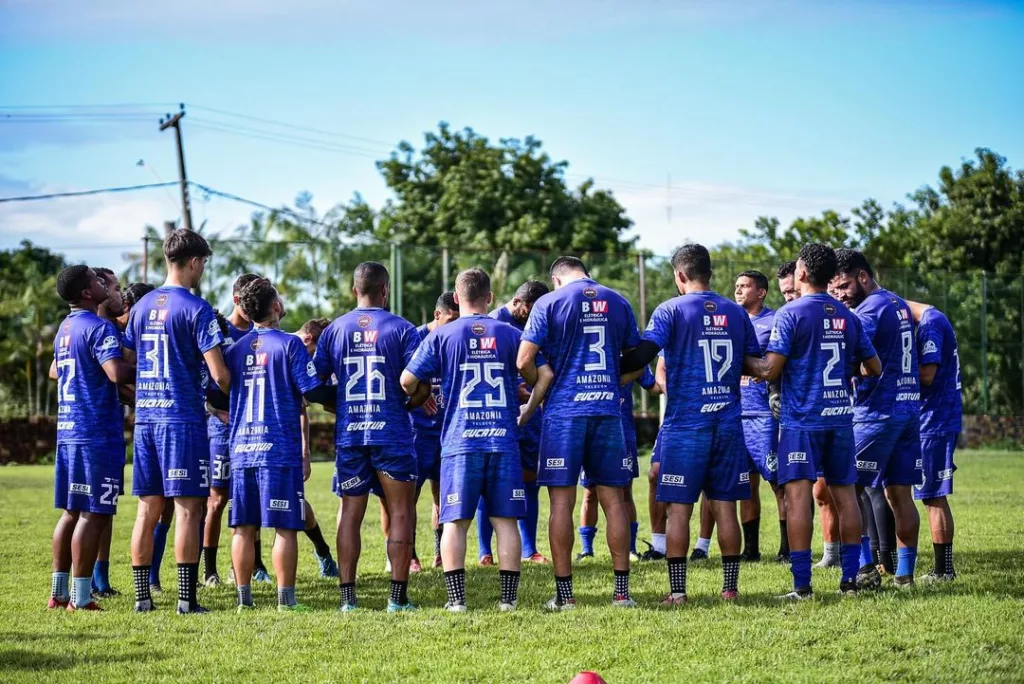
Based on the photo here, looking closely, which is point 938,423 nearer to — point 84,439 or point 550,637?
point 550,637

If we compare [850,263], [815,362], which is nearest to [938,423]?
[850,263]

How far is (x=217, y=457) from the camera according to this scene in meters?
10.2

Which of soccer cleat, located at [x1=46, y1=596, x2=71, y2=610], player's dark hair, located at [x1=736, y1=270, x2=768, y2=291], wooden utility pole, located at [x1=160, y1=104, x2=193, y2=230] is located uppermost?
wooden utility pole, located at [x1=160, y1=104, x2=193, y2=230]

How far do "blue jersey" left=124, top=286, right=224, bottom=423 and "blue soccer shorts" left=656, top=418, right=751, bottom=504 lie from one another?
3.46 metres

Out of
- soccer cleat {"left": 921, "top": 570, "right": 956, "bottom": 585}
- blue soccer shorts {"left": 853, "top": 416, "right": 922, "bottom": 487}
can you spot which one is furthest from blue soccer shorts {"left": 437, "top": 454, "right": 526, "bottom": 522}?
soccer cleat {"left": 921, "top": 570, "right": 956, "bottom": 585}

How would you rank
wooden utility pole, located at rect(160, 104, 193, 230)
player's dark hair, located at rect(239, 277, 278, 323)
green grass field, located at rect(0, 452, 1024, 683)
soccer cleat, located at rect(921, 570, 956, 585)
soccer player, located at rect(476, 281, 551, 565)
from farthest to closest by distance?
1. wooden utility pole, located at rect(160, 104, 193, 230)
2. soccer player, located at rect(476, 281, 551, 565)
3. soccer cleat, located at rect(921, 570, 956, 585)
4. player's dark hair, located at rect(239, 277, 278, 323)
5. green grass field, located at rect(0, 452, 1024, 683)

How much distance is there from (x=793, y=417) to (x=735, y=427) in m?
0.49

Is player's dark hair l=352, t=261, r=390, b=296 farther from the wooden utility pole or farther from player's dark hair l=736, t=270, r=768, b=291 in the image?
the wooden utility pole

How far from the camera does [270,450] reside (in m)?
8.38

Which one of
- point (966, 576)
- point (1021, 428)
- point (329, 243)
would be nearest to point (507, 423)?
point (966, 576)

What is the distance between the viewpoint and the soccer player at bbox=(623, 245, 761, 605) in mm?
8469

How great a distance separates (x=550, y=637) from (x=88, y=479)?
391cm

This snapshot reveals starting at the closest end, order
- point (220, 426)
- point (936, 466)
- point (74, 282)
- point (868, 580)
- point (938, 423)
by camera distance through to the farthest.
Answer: point (868, 580), point (74, 282), point (936, 466), point (938, 423), point (220, 426)

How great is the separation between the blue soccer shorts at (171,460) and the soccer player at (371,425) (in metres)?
1.00
